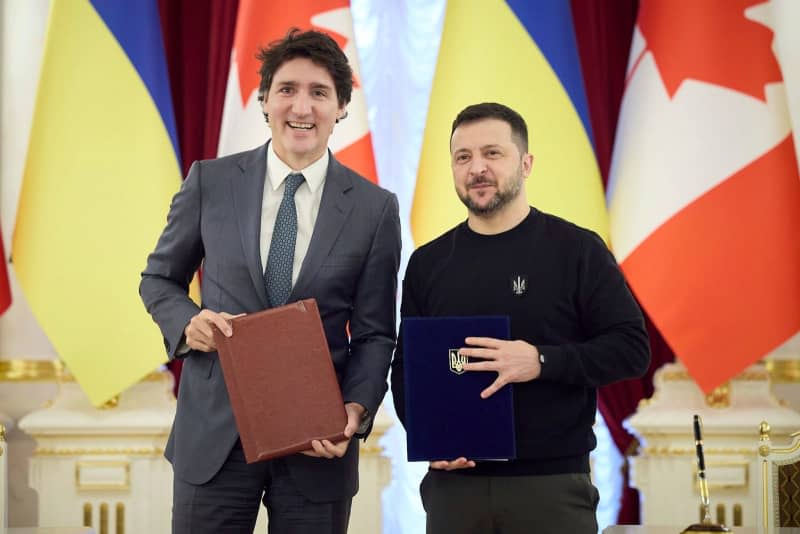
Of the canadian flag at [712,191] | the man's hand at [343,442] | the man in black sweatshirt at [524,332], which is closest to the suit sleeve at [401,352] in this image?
the man in black sweatshirt at [524,332]

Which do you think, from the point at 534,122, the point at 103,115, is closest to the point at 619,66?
the point at 534,122

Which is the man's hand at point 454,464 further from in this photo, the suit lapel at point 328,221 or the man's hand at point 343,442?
the suit lapel at point 328,221

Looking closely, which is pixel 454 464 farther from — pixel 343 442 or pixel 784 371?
pixel 784 371

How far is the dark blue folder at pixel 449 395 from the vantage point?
2.23 metres

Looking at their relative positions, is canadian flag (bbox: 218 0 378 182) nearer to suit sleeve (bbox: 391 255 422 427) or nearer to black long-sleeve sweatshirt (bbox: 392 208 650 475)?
suit sleeve (bbox: 391 255 422 427)

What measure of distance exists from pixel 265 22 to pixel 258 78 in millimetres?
265

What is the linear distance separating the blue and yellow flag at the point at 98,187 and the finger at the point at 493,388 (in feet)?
7.28

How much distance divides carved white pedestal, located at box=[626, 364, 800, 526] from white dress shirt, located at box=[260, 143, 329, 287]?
90.4 inches

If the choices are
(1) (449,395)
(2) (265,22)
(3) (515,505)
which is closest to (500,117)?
(1) (449,395)

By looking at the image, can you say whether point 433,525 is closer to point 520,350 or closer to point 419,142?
point 520,350

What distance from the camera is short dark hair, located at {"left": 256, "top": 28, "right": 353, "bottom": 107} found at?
248 cm

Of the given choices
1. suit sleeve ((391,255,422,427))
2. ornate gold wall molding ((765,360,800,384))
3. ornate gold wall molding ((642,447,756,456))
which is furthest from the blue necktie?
ornate gold wall molding ((765,360,800,384))

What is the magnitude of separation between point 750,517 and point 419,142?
88.2 inches

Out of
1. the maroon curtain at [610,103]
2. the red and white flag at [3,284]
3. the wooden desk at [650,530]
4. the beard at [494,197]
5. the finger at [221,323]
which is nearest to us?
the finger at [221,323]
